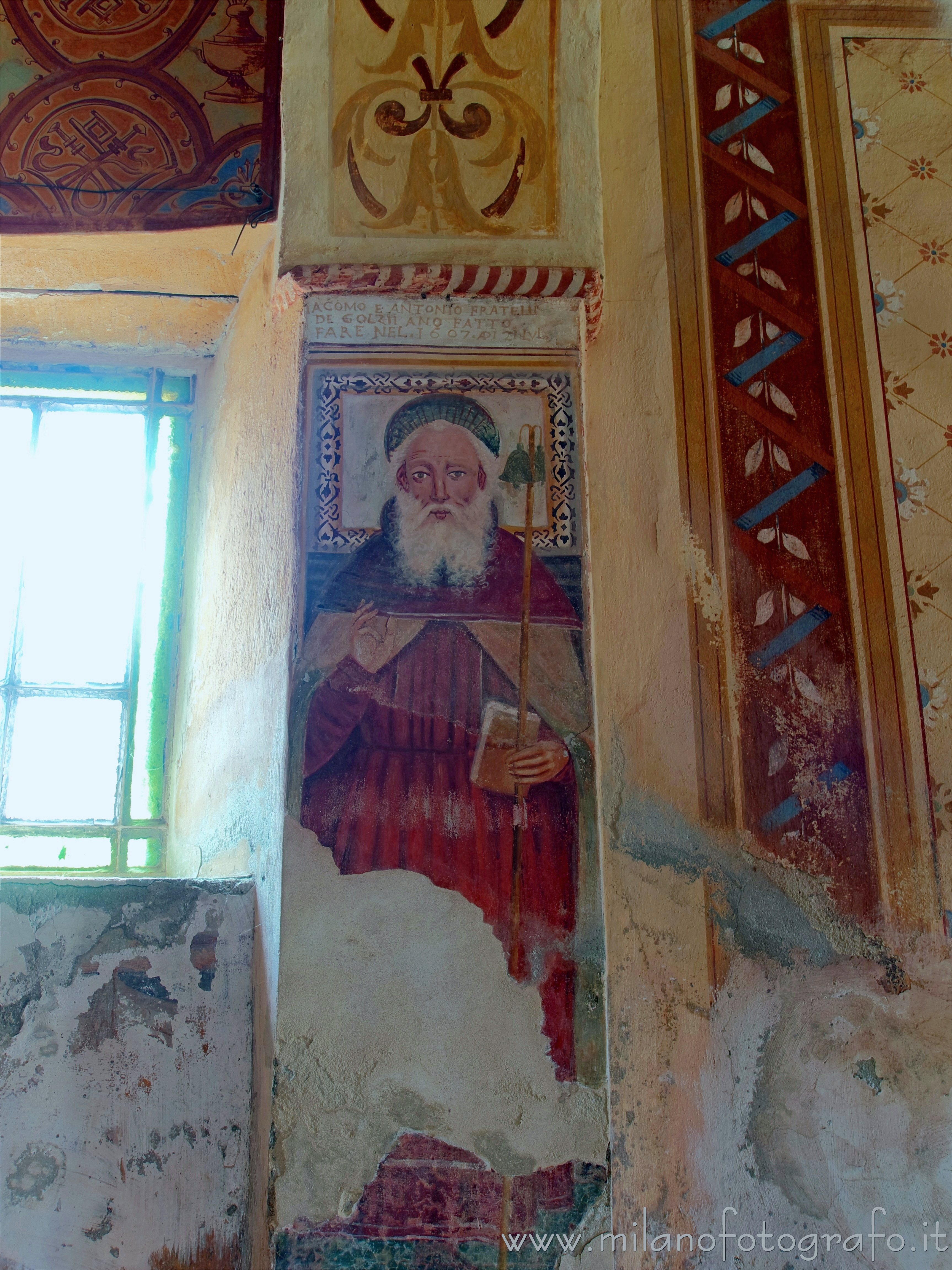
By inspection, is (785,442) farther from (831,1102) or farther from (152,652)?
(152,652)

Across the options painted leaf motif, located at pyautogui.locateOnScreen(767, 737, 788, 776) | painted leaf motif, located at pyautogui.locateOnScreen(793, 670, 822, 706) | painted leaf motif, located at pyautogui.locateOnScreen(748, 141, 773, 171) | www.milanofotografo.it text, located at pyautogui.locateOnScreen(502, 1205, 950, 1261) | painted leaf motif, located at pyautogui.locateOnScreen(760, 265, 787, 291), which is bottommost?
www.milanofotografo.it text, located at pyautogui.locateOnScreen(502, 1205, 950, 1261)

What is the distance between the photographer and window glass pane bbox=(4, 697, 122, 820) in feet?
9.94

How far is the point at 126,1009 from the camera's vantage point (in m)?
2.36

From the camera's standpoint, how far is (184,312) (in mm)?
3215

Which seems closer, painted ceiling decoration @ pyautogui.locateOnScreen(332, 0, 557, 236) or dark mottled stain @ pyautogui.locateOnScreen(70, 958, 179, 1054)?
dark mottled stain @ pyautogui.locateOnScreen(70, 958, 179, 1054)

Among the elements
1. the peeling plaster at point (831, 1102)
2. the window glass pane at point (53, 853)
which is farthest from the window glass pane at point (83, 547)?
the peeling plaster at point (831, 1102)

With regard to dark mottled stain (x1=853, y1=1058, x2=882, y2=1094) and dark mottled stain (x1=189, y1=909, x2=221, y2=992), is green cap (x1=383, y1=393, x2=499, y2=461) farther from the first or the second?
dark mottled stain (x1=853, y1=1058, x2=882, y2=1094)

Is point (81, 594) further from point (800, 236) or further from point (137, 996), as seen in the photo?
point (800, 236)

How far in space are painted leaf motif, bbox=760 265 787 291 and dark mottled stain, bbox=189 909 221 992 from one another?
200 centimetres

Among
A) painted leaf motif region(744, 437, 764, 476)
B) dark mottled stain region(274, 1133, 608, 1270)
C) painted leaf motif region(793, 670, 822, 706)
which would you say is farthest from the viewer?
painted leaf motif region(744, 437, 764, 476)

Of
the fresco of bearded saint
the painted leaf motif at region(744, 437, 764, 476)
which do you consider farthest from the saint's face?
the painted leaf motif at region(744, 437, 764, 476)

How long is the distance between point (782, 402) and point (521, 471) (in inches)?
31.8

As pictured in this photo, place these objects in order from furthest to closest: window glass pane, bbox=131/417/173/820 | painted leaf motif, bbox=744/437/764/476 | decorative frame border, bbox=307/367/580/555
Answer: window glass pane, bbox=131/417/173/820 → painted leaf motif, bbox=744/437/764/476 → decorative frame border, bbox=307/367/580/555

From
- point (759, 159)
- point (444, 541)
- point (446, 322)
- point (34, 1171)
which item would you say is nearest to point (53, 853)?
point (34, 1171)
